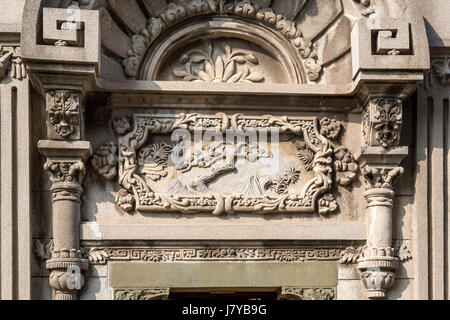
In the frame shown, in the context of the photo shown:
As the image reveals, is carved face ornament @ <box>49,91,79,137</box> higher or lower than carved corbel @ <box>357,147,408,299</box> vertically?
higher

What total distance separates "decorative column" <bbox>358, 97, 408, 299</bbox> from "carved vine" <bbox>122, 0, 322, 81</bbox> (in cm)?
82

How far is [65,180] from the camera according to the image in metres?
8.20

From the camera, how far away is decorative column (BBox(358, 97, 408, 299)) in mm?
8312

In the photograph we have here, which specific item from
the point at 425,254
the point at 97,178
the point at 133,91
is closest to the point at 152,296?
the point at 97,178

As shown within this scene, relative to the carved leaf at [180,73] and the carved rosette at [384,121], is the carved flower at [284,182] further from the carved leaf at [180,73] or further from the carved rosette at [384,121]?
the carved leaf at [180,73]

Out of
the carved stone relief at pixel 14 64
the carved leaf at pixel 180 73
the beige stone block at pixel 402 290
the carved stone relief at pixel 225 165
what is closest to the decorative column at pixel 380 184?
the beige stone block at pixel 402 290

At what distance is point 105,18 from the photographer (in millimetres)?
8586

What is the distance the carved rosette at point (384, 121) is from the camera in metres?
8.39

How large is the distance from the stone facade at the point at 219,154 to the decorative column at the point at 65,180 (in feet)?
0.04

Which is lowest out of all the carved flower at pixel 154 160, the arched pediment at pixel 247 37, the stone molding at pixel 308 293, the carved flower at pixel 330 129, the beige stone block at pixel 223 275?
the stone molding at pixel 308 293

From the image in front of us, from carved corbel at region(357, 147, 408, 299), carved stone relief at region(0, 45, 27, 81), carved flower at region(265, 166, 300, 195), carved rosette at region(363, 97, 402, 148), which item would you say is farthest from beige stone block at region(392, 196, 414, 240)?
carved stone relief at region(0, 45, 27, 81)

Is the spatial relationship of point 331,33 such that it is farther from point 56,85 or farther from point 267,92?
point 56,85

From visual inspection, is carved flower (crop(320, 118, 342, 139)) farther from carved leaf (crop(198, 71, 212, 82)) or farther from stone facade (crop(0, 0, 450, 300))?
carved leaf (crop(198, 71, 212, 82))

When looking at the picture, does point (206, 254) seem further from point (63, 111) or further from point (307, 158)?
point (63, 111)
